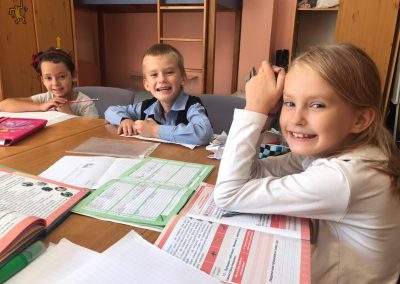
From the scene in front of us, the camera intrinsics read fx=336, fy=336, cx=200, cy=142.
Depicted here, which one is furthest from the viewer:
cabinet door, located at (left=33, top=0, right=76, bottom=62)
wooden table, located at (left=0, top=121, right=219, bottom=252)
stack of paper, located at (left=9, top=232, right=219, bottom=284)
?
cabinet door, located at (left=33, top=0, right=76, bottom=62)

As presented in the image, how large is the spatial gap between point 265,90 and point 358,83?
0.19 meters

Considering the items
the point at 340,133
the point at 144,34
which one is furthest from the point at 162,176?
the point at 144,34

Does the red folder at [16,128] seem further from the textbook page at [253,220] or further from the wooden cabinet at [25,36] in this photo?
the wooden cabinet at [25,36]

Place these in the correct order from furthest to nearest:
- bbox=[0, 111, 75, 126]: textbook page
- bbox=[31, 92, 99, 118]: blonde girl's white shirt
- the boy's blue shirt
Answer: bbox=[31, 92, 99, 118]: blonde girl's white shirt
bbox=[0, 111, 75, 126]: textbook page
the boy's blue shirt

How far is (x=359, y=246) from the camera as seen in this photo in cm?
62

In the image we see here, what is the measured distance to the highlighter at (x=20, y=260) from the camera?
1.46 ft

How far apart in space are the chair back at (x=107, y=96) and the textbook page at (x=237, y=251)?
1252mm

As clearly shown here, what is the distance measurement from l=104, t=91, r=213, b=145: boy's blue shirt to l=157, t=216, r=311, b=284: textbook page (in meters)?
0.53

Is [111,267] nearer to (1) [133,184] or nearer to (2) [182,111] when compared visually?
(1) [133,184]

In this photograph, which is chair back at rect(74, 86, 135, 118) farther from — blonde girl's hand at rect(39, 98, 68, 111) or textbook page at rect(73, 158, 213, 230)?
textbook page at rect(73, 158, 213, 230)

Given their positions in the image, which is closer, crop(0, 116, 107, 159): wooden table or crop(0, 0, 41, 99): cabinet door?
crop(0, 116, 107, 159): wooden table

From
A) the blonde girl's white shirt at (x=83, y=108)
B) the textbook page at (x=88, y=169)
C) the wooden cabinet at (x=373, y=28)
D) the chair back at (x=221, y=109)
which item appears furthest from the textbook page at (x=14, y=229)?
the wooden cabinet at (x=373, y=28)

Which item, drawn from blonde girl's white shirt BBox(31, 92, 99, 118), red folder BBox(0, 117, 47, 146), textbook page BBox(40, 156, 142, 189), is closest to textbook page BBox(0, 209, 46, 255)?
textbook page BBox(40, 156, 142, 189)

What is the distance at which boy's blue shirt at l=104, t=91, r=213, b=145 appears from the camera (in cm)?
110
